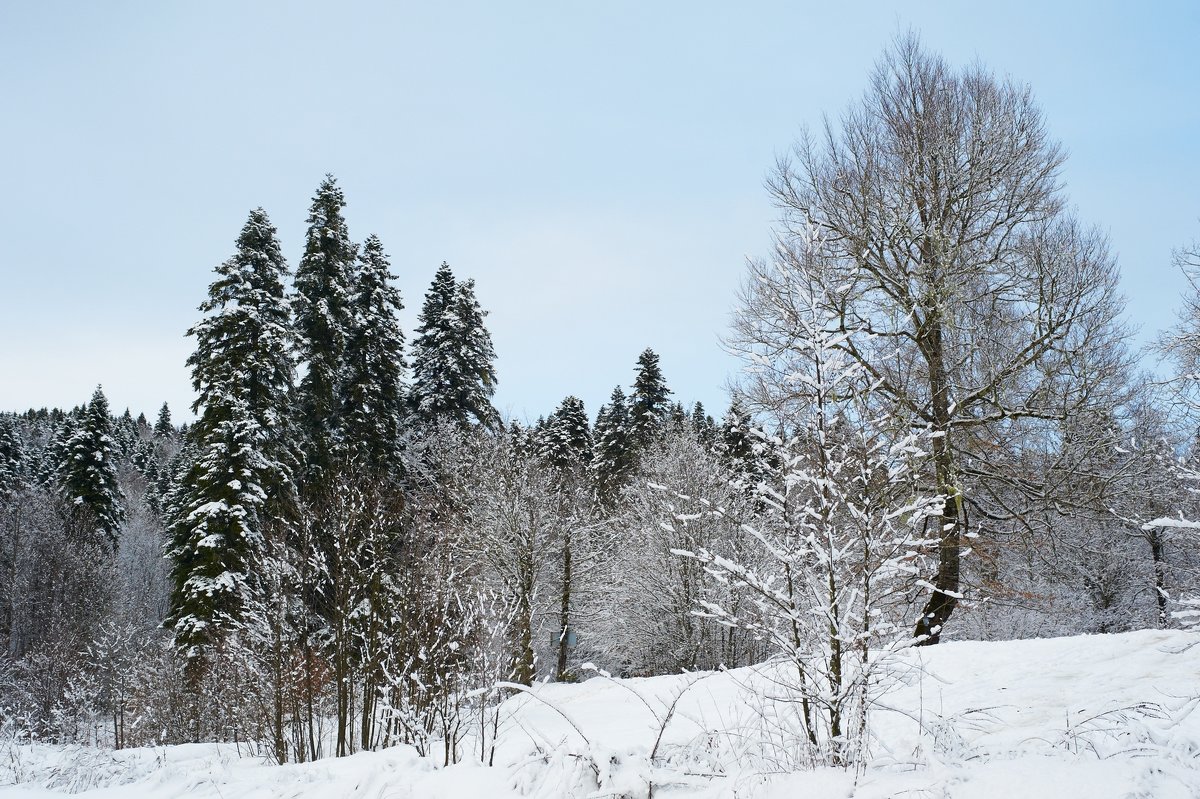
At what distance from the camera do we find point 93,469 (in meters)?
32.5

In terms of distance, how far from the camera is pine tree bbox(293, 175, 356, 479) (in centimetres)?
2097

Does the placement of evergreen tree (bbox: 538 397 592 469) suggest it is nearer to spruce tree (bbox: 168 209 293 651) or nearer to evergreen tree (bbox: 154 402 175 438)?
spruce tree (bbox: 168 209 293 651)

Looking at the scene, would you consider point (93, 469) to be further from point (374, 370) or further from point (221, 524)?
point (221, 524)

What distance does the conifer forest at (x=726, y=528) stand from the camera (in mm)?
4066

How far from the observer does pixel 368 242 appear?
24109 mm

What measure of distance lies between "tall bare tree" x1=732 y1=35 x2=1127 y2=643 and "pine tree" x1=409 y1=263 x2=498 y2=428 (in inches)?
615

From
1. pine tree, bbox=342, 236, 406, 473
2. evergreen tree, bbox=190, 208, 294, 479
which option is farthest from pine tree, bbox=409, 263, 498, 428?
evergreen tree, bbox=190, 208, 294, 479

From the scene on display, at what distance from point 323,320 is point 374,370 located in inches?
89.9

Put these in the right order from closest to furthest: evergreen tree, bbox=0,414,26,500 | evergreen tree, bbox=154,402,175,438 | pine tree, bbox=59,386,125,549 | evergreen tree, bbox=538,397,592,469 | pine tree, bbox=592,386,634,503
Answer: pine tree, bbox=59,386,125,549
pine tree, bbox=592,386,634,503
evergreen tree, bbox=538,397,592,469
evergreen tree, bbox=0,414,26,500
evergreen tree, bbox=154,402,175,438

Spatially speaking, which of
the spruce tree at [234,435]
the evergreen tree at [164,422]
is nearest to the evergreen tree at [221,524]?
the spruce tree at [234,435]

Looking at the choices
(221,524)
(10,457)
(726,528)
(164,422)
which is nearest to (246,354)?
(221,524)

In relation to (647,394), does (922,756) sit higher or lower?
lower

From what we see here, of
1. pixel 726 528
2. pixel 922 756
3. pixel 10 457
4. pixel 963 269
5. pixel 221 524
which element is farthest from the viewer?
pixel 10 457

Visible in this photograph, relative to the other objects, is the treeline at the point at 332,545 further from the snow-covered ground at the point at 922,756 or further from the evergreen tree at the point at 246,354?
the snow-covered ground at the point at 922,756
